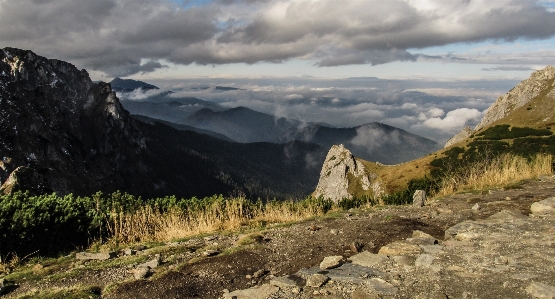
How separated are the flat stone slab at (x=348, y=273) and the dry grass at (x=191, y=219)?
647cm

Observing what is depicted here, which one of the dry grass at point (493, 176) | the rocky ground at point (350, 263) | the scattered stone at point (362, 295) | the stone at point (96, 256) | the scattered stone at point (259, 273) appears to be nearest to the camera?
the scattered stone at point (362, 295)

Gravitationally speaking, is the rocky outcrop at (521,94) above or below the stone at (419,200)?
above

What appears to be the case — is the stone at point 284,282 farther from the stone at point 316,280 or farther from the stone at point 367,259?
the stone at point 367,259

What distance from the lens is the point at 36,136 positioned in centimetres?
19888

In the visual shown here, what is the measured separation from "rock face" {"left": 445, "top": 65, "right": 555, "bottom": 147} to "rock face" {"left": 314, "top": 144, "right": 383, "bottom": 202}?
3992cm

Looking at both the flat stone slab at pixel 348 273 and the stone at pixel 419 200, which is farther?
the stone at pixel 419 200

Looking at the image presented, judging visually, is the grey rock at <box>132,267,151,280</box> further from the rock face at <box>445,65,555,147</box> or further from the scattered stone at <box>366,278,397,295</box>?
the rock face at <box>445,65,555,147</box>

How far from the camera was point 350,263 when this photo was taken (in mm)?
7277

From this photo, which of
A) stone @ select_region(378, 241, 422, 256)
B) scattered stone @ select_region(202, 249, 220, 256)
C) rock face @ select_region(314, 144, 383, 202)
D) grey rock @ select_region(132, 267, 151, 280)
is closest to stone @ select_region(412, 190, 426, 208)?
stone @ select_region(378, 241, 422, 256)

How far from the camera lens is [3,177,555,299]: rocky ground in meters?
5.89

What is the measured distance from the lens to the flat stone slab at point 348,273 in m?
6.24

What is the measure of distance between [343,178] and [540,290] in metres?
104

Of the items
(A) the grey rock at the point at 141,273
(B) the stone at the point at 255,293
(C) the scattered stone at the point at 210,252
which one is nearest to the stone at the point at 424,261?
(B) the stone at the point at 255,293

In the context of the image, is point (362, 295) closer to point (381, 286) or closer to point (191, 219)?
point (381, 286)
